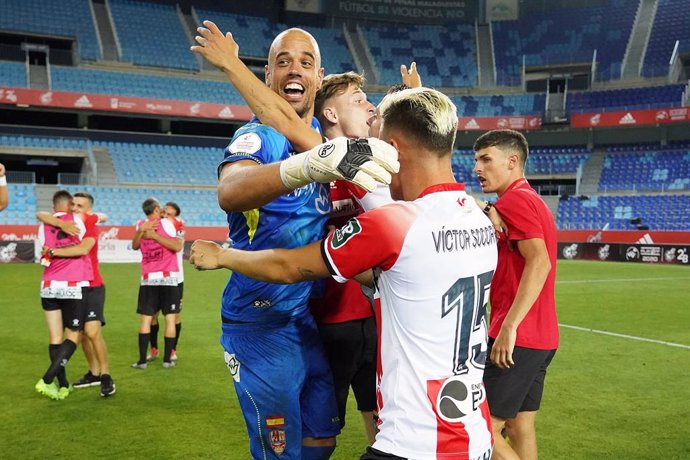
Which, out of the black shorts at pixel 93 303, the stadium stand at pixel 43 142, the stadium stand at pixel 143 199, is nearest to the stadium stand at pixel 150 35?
the stadium stand at pixel 43 142

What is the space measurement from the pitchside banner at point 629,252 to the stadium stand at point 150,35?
27204mm

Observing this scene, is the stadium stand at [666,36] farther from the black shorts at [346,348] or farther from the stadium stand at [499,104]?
the black shorts at [346,348]

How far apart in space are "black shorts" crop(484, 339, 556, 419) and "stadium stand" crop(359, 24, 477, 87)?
1767 inches

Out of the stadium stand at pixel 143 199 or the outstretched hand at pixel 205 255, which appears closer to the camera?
the outstretched hand at pixel 205 255

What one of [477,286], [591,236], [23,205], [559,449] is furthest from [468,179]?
[477,286]

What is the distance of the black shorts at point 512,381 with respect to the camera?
13.5 feet

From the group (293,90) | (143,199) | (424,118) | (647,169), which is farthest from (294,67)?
(647,169)

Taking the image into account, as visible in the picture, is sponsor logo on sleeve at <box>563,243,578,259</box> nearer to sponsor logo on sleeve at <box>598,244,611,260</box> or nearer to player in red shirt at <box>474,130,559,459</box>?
sponsor logo on sleeve at <box>598,244,611,260</box>

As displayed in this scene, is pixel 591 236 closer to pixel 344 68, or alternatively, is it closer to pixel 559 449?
pixel 344 68

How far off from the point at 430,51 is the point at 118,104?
2506 centimetres

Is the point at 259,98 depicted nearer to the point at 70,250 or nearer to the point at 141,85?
the point at 70,250

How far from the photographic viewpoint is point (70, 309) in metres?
7.91

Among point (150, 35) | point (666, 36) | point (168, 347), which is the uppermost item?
point (150, 35)

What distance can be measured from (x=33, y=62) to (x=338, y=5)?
2296 cm
